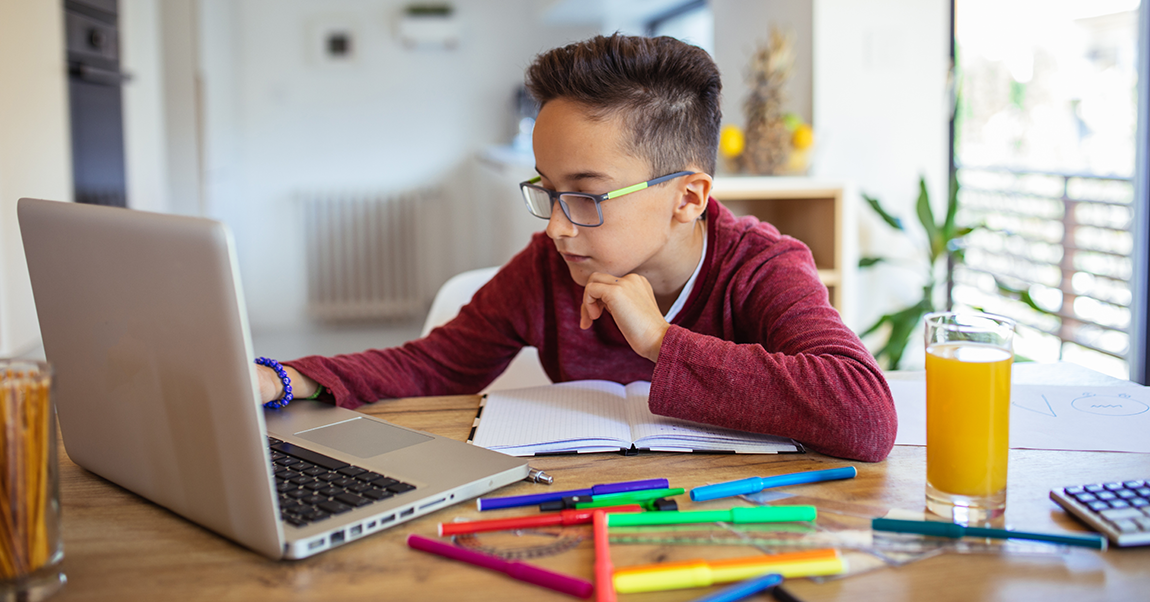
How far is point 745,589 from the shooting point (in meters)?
0.55

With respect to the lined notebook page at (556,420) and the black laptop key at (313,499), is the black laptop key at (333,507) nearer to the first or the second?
the black laptop key at (313,499)

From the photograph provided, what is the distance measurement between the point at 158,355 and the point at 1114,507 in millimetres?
730

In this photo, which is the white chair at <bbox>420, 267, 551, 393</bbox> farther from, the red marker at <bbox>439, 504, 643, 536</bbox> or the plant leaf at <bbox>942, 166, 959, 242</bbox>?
the plant leaf at <bbox>942, 166, 959, 242</bbox>

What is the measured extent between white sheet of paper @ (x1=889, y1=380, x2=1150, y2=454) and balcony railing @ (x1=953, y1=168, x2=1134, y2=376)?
7.24ft

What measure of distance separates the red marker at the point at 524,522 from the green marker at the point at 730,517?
0.08 ft

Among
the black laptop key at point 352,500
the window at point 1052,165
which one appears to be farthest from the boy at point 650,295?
the window at point 1052,165

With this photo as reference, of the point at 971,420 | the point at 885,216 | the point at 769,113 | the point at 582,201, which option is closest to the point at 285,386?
the point at 582,201

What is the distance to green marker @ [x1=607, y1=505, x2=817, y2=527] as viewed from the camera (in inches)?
26.1

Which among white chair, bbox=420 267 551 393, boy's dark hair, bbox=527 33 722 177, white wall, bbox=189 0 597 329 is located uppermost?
white wall, bbox=189 0 597 329

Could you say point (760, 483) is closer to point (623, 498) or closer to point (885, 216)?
point (623, 498)

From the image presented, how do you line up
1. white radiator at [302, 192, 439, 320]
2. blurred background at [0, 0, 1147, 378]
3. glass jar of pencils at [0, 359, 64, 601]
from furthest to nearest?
white radiator at [302, 192, 439, 320]
blurred background at [0, 0, 1147, 378]
glass jar of pencils at [0, 359, 64, 601]

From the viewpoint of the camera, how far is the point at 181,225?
0.56 metres

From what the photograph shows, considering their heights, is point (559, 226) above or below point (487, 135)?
below

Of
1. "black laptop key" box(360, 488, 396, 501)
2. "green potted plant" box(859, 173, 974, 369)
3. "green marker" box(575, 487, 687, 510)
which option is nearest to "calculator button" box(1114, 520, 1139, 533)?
"green marker" box(575, 487, 687, 510)
